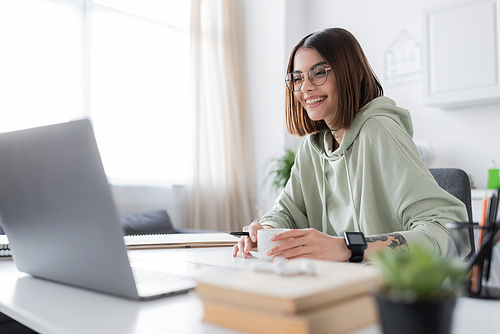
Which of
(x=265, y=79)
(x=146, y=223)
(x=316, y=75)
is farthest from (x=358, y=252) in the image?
(x=265, y=79)

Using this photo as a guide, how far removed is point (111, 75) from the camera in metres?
3.31

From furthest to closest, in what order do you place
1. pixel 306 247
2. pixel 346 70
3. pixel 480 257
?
pixel 346 70, pixel 306 247, pixel 480 257

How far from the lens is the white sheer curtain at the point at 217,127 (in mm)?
3730

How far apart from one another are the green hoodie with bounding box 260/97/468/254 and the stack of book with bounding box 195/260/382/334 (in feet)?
1.50

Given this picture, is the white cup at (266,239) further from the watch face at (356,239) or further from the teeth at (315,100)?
the teeth at (315,100)

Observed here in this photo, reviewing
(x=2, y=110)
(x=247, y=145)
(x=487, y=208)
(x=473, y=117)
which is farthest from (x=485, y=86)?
(x=2, y=110)

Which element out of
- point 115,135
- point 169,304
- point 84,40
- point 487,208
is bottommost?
point 169,304

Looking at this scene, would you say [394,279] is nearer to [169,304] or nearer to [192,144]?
[169,304]

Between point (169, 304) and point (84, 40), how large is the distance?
10.1ft

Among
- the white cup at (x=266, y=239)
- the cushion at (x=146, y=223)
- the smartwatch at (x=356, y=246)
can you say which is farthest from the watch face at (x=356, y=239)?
the cushion at (x=146, y=223)

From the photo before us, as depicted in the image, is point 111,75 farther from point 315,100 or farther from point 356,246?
point 356,246

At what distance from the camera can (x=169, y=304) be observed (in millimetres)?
557

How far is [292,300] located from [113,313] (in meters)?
0.27

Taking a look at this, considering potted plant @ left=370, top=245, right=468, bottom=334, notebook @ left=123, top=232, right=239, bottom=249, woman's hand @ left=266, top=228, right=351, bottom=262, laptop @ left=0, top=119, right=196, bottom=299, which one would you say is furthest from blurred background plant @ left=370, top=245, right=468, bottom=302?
notebook @ left=123, top=232, right=239, bottom=249
